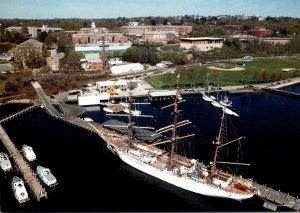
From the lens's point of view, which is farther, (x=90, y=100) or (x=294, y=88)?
(x=294, y=88)

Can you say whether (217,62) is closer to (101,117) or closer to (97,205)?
(101,117)

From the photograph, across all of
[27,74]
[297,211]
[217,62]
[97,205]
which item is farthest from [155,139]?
[217,62]

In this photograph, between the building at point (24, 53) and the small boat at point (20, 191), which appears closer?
the small boat at point (20, 191)

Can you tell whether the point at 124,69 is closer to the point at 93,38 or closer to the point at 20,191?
the point at 93,38

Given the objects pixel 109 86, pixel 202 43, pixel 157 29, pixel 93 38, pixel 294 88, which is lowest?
pixel 294 88

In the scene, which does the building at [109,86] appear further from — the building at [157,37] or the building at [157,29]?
the building at [157,29]

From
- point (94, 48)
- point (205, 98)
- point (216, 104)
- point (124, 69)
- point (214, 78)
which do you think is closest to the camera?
point (216, 104)

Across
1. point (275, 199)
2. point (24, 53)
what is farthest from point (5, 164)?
point (24, 53)

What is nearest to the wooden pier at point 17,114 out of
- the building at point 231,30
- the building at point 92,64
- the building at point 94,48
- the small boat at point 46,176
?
the small boat at point 46,176
